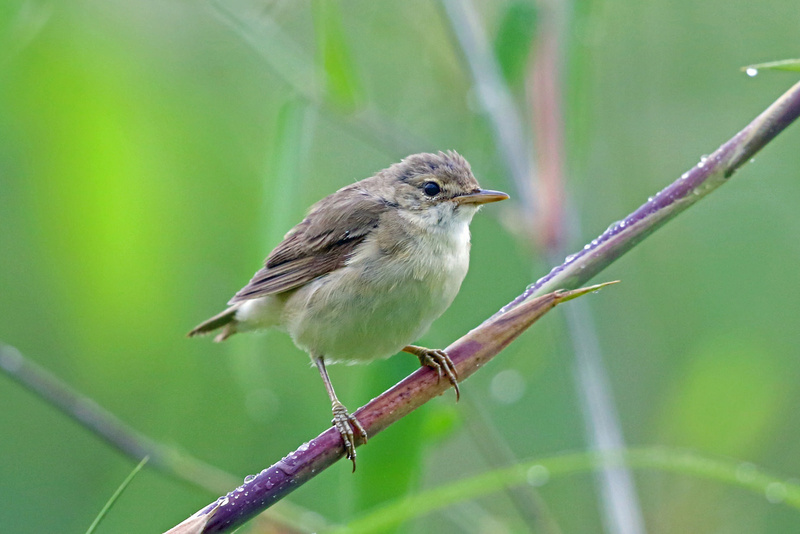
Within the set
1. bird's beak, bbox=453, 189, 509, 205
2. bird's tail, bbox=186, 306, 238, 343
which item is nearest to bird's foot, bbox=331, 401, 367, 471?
bird's tail, bbox=186, 306, 238, 343

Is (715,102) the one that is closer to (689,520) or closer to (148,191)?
(689,520)

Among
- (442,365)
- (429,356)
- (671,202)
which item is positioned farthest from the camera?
(429,356)

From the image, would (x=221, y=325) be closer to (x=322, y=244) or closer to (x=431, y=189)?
(x=322, y=244)

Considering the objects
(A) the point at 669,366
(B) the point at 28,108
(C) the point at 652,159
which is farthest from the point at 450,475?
(B) the point at 28,108

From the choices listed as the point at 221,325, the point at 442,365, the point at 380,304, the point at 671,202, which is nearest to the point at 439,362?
the point at 442,365

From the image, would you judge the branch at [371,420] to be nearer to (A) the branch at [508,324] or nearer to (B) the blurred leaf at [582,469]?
(A) the branch at [508,324]

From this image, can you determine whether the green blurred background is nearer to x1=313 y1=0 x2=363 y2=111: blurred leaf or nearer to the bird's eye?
x1=313 y1=0 x2=363 y2=111: blurred leaf
